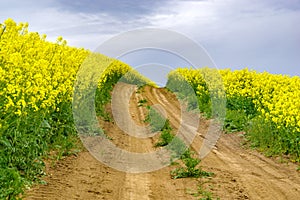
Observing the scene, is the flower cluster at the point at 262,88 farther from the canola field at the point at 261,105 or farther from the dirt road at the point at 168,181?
the dirt road at the point at 168,181

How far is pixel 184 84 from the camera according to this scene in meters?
30.8

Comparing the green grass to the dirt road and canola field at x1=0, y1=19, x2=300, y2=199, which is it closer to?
the dirt road

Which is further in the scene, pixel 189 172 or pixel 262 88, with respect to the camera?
pixel 262 88

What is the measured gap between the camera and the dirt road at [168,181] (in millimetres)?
8516

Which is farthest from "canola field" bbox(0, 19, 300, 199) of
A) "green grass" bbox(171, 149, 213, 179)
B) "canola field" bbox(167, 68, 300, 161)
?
"green grass" bbox(171, 149, 213, 179)

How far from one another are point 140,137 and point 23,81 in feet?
23.6

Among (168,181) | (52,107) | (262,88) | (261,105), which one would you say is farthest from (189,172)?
(262,88)

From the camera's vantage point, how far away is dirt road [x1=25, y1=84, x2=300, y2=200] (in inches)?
335

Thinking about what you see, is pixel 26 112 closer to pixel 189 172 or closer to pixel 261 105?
pixel 189 172

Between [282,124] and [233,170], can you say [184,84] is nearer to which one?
[282,124]

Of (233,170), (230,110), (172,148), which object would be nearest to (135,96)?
(230,110)

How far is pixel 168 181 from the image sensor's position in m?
9.66

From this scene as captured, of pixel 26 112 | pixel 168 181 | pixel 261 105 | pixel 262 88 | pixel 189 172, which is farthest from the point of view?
pixel 262 88

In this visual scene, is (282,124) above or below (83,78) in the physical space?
below
